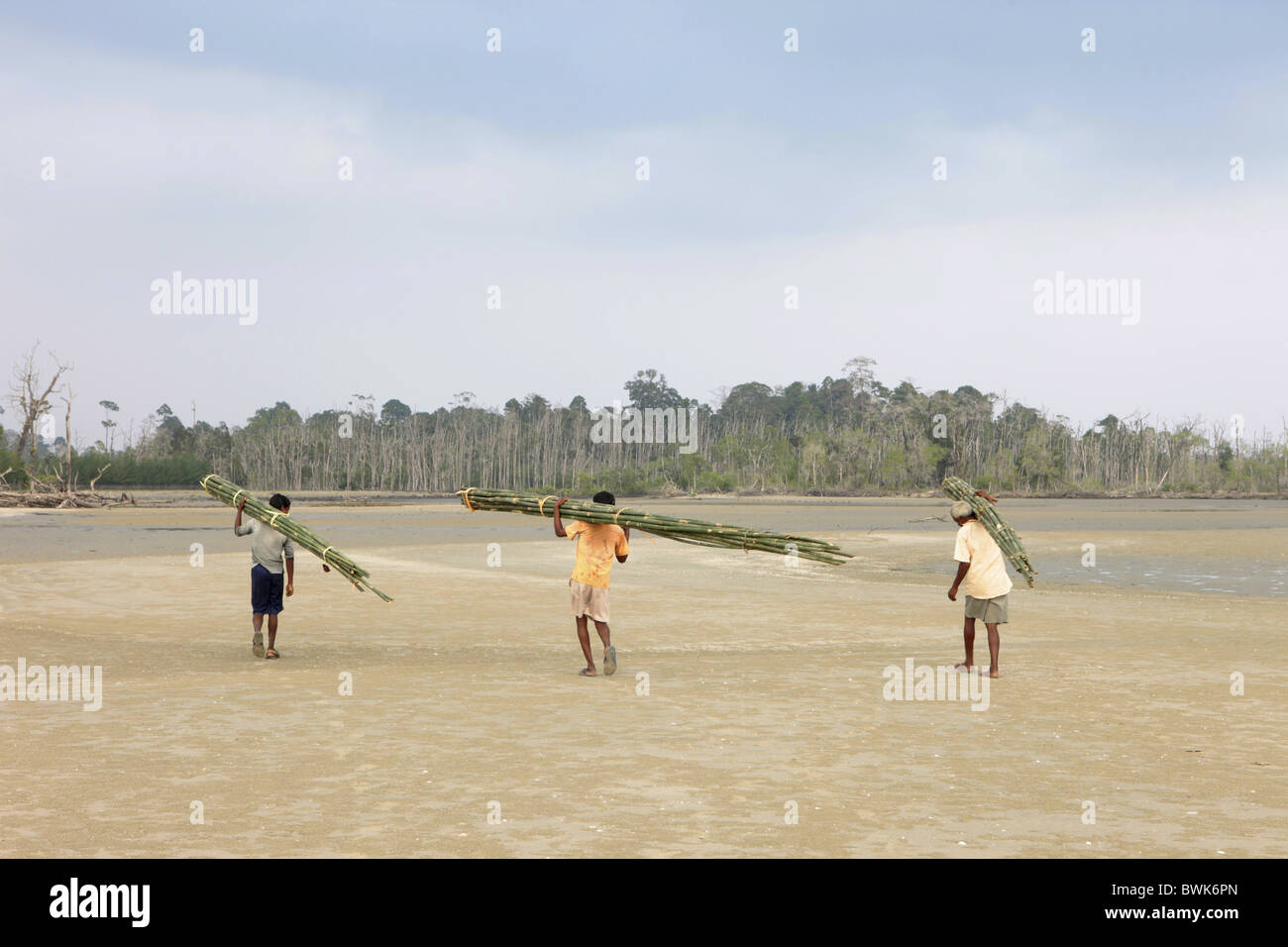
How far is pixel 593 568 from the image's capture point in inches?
388

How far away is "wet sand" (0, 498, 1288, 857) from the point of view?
535 centimetres

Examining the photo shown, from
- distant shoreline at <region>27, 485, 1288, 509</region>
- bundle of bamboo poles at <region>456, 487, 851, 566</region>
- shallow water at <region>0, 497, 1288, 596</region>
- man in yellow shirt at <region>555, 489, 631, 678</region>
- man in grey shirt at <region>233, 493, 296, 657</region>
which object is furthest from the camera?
distant shoreline at <region>27, 485, 1288, 509</region>

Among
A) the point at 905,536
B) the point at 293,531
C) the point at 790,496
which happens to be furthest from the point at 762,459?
the point at 293,531

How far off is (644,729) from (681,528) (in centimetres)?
253

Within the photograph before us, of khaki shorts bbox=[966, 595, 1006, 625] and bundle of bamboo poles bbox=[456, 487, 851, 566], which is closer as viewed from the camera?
bundle of bamboo poles bbox=[456, 487, 851, 566]

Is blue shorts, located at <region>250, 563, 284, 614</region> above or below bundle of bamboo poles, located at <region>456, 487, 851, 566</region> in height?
below

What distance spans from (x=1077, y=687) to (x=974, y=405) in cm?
9239

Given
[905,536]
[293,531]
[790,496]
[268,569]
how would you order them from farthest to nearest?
1. [790,496]
2. [905,536]
3. [293,531]
4. [268,569]

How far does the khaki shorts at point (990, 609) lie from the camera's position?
32.4 ft

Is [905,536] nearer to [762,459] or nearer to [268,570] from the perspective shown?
[268,570]

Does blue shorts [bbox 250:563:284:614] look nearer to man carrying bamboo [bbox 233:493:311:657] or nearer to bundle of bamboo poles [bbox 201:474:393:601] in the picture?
man carrying bamboo [bbox 233:493:311:657]

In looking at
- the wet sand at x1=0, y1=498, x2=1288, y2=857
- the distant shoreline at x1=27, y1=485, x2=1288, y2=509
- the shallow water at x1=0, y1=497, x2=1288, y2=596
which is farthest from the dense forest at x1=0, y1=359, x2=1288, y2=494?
the wet sand at x1=0, y1=498, x2=1288, y2=857

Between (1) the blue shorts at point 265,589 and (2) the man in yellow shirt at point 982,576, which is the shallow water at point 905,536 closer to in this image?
(2) the man in yellow shirt at point 982,576
